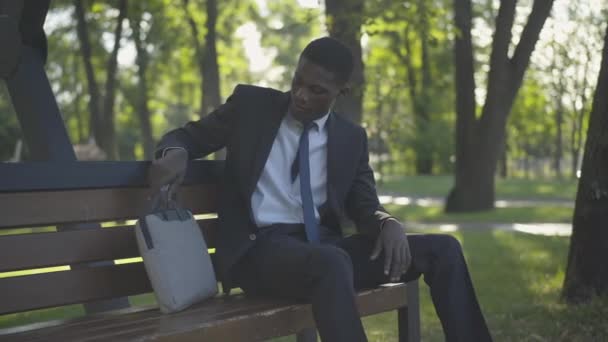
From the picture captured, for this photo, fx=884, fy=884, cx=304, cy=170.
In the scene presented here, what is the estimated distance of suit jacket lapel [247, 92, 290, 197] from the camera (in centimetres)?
398

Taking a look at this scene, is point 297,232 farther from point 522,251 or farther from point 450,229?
point 450,229

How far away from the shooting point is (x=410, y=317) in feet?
13.9

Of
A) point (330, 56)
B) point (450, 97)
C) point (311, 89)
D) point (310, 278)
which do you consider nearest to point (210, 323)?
point (310, 278)

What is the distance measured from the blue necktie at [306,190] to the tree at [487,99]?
22.4 feet

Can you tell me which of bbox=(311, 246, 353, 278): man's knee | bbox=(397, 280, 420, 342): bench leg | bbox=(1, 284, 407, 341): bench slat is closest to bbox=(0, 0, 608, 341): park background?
bbox=(397, 280, 420, 342): bench leg

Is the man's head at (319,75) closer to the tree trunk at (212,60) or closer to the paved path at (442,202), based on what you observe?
the tree trunk at (212,60)

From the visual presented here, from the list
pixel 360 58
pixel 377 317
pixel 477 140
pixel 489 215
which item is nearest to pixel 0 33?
pixel 377 317

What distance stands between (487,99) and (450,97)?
93.1ft

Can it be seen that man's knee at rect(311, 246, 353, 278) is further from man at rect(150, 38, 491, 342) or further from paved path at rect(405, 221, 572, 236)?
paved path at rect(405, 221, 572, 236)

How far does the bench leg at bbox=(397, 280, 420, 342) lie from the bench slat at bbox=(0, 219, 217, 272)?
4.22ft

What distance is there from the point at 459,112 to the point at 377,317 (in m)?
11.6

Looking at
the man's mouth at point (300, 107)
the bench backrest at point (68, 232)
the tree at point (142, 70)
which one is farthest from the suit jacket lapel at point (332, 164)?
the tree at point (142, 70)

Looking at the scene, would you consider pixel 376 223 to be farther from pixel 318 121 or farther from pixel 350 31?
pixel 350 31

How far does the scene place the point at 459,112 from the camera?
17.5 m
